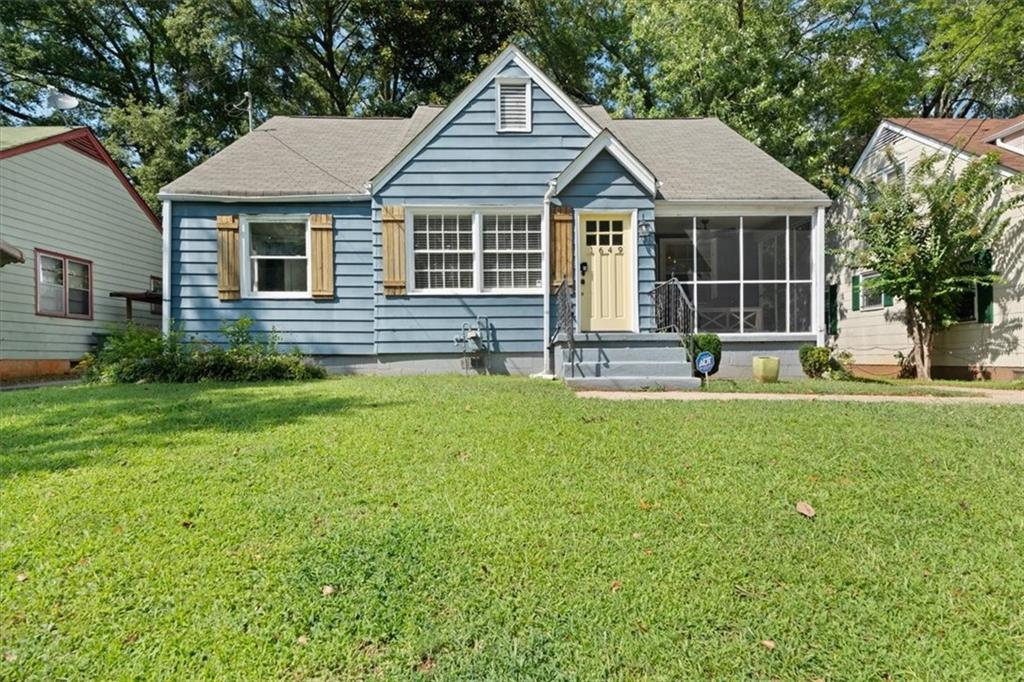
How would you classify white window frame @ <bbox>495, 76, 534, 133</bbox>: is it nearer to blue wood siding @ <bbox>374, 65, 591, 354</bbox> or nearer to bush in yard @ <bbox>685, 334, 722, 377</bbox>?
blue wood siding @ <bbox>374, 65, 591, 354</bbox>

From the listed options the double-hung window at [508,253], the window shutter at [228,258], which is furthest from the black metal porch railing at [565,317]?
the window shutter at [228,258]

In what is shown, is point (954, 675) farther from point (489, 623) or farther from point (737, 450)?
point (737, 450)

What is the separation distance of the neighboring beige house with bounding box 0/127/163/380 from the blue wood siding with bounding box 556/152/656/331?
1022 centimetres

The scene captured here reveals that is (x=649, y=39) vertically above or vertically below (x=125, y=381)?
above

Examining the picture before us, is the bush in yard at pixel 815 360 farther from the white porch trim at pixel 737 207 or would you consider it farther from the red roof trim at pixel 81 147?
the red roof trim at pixel 81 147

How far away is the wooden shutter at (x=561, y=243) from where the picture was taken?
9562 mm

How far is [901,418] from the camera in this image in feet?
18.2

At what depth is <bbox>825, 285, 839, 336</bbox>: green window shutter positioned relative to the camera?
50.3 feet

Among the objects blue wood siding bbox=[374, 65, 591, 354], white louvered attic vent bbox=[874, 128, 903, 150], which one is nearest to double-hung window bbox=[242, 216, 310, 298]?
blue wood siding bbox=[374, 65, 591, 354]

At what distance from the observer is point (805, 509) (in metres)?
3.43

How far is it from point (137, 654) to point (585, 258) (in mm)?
8468

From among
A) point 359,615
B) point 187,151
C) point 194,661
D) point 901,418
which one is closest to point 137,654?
point 194,661

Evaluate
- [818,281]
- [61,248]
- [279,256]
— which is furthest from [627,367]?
[61,248]

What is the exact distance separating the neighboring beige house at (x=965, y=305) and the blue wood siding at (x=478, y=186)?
294 inches
